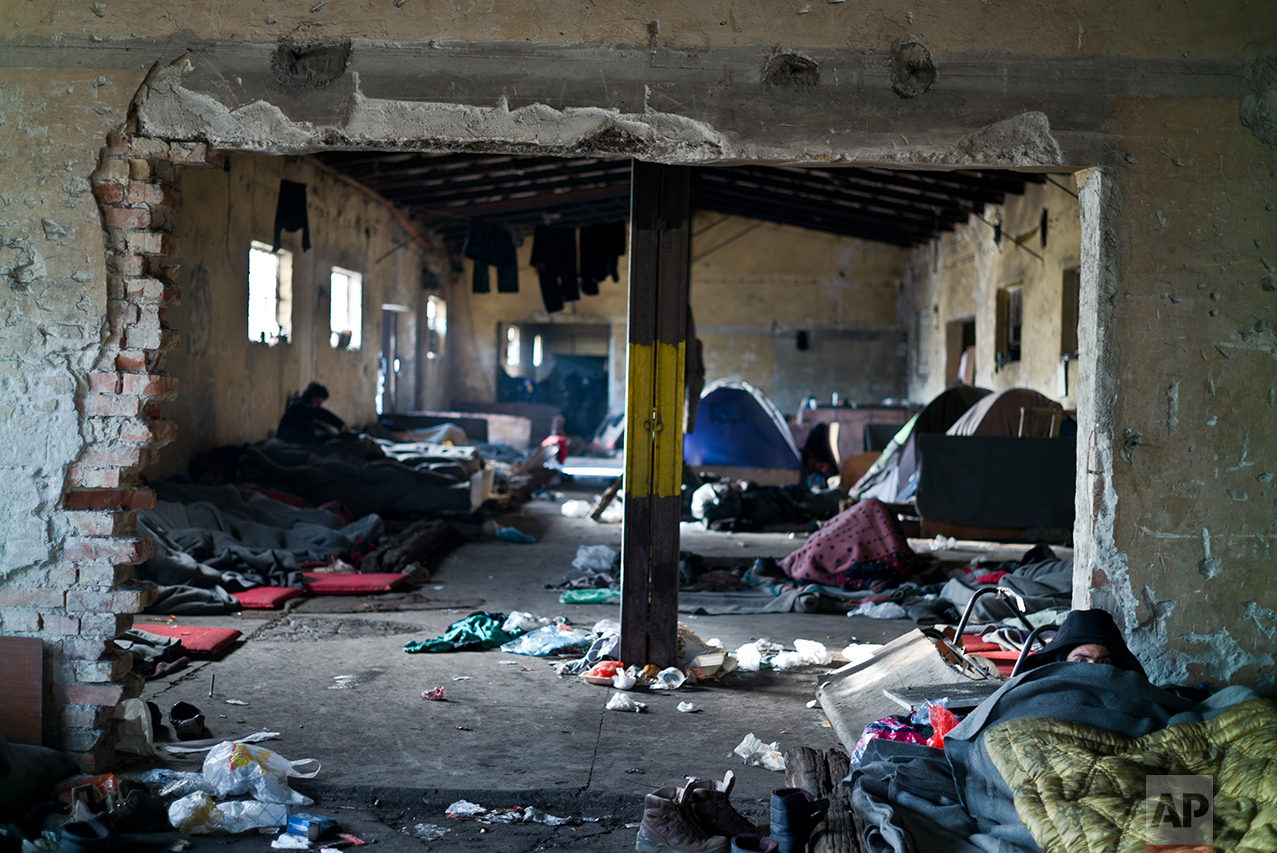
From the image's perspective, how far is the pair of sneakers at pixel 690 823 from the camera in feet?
9.85

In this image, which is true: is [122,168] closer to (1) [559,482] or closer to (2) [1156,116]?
(2) [1156,116]

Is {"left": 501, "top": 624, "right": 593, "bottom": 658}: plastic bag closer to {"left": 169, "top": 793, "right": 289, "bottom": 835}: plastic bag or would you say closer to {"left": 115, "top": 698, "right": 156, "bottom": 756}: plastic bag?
{"left": 115, "top": 698, "right": 156, "bottom": 756}: plastic bag

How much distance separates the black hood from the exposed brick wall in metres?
3.34

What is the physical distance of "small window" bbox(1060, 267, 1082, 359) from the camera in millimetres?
9977

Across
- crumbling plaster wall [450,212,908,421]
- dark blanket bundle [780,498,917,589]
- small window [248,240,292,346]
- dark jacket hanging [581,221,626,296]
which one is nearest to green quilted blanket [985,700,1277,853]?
dark blanket bundle [780,498,917,589]

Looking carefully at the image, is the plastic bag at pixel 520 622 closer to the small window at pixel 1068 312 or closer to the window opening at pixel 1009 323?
the small window at pixel 1068 312

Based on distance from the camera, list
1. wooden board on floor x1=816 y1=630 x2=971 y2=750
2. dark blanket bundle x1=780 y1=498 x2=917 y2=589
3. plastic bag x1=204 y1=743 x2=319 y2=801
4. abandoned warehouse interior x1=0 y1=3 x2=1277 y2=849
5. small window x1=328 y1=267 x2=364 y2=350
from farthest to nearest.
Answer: small window x1=328 y1=267 x2=364 y2=350, dark blanket bundle x1=780 y1=498 x2=917 y2=589, wooden board on floor x1=816 y1=630 x2=971 y2=750, abandoned warehouse interior x1=0 y1=3 x2=1277 y2=849, plastic bag x1=204 y1=743 x2=319 y2=801

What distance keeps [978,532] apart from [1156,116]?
5813 millimetres

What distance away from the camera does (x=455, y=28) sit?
3646 mm

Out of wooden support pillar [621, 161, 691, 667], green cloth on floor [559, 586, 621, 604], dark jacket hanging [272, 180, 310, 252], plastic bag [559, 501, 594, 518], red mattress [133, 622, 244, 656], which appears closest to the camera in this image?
wooden support pillar [621, 161, 691, 667]

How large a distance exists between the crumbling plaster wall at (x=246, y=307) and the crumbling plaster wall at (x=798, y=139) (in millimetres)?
3255

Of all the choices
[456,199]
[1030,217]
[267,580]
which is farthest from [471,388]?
Answer: [267,580]

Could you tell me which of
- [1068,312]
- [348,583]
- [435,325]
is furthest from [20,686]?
[435,325]
